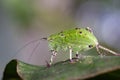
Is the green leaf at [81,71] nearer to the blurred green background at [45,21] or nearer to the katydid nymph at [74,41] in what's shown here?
the katydid nymph at [74,41]

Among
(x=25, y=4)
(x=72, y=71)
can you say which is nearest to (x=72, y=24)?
(x=25, y=4)

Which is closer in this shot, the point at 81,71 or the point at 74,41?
the point at 81,71

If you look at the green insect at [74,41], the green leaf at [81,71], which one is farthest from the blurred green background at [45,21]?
the green leaf at [81,71]

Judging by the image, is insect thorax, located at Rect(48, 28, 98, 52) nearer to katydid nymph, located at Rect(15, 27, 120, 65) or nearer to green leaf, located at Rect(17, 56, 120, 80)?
katydid nymph, located at Rect(15, 27, 120, 65)

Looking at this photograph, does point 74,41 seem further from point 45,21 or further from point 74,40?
point 45,21

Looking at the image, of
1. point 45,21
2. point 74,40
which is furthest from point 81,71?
point 45,21
